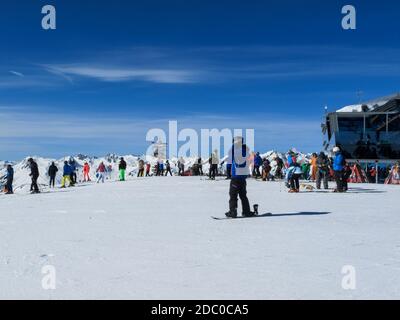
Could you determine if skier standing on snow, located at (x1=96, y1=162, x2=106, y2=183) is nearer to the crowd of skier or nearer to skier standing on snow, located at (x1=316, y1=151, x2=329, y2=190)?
the crowd of skier

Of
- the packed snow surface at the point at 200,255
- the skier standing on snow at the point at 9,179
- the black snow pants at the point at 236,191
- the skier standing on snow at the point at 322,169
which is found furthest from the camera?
the skier standing on snow at the point at 9,179

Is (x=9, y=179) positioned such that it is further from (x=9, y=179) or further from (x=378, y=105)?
(x=378, y=105)

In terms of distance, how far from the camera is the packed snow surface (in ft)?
16.4

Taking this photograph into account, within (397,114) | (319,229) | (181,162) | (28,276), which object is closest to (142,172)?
(181,162)

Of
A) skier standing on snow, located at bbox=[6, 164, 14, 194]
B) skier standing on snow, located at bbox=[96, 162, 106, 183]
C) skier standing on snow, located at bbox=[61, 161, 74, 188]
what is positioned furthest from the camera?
skier standing on snow, located at bbox=[96, 162, 106, 183]

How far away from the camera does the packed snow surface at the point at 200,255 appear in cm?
501

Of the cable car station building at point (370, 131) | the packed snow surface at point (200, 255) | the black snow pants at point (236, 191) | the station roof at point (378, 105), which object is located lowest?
the packed snow surface at point (200, 255)

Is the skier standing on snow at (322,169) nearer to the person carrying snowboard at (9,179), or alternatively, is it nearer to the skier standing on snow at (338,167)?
the skier standing on snow at (338,167)

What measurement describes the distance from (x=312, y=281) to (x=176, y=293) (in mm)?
1514

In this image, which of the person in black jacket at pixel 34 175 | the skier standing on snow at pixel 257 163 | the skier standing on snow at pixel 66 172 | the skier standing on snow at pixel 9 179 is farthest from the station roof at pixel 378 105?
the skier standing on snow at pixel 9 179

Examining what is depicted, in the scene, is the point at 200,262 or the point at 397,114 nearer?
the point at 200,262

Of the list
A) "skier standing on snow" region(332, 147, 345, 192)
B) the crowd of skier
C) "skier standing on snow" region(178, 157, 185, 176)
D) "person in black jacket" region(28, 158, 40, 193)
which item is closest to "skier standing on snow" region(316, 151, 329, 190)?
the crowd of skier

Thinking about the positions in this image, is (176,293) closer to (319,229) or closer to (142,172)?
(319,229)
